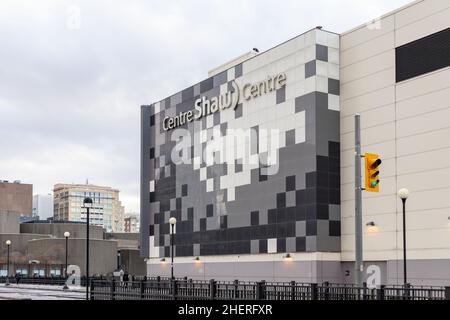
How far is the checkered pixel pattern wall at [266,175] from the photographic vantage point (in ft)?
167

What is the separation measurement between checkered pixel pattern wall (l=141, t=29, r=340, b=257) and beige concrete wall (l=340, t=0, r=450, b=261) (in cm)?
139

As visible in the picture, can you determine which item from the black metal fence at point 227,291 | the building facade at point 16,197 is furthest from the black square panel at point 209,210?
the building facade at point 16,197

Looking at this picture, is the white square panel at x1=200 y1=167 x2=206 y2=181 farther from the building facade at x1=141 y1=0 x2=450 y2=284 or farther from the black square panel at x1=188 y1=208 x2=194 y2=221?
the black square panel at x1=188 y1=208 x2=194 y2=221

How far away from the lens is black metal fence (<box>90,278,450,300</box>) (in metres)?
31.6

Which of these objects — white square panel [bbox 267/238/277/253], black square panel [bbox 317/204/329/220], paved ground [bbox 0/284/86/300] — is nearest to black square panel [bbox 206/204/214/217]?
white square panel [bbox 267/238/277/253]

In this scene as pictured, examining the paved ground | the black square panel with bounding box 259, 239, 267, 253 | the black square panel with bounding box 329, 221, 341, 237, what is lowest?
the paved ground

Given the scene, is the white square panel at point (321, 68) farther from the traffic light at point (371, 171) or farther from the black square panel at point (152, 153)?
the traffic light at point (371, 171)

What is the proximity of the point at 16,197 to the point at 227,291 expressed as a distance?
152 meters

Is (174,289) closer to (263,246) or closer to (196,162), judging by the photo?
(263,246)

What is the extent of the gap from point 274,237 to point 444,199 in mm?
15720

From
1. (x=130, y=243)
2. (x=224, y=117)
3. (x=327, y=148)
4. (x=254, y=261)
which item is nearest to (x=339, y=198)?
(x=327, y=148)

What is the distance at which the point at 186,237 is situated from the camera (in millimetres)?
65750

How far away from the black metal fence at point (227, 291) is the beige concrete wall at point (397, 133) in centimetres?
578
